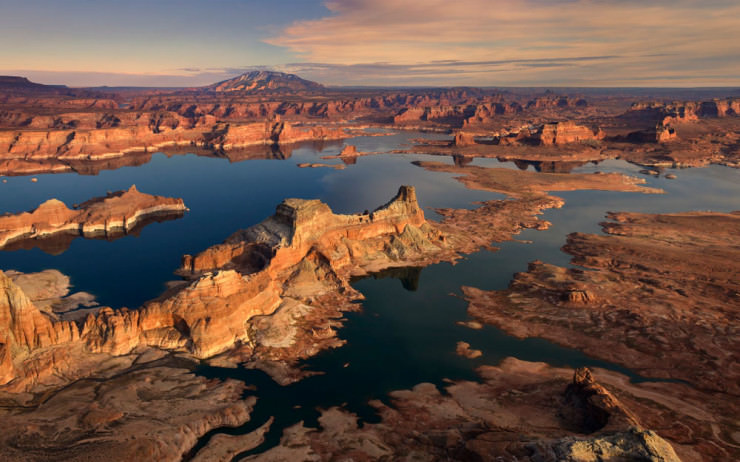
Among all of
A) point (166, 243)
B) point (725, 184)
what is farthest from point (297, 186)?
point (725, 184)

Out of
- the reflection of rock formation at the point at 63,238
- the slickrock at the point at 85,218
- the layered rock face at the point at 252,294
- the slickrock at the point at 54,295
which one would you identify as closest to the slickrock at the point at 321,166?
the slickrock at the point at 85,218

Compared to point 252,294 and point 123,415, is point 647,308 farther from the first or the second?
point 123,415

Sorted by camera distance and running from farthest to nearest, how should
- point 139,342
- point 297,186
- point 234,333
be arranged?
point 297,186 < point 234,333 < point 139,342

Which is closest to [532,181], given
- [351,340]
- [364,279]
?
[364,279]

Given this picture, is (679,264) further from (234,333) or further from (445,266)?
(234,333)

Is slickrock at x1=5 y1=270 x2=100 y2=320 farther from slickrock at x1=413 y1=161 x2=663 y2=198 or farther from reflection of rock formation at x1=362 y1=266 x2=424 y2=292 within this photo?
slickrock at x1=413 y1=161 x2=663 y2=198

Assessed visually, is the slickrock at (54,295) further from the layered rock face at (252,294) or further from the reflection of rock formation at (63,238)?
the reflection of rock formation at (63,238)
